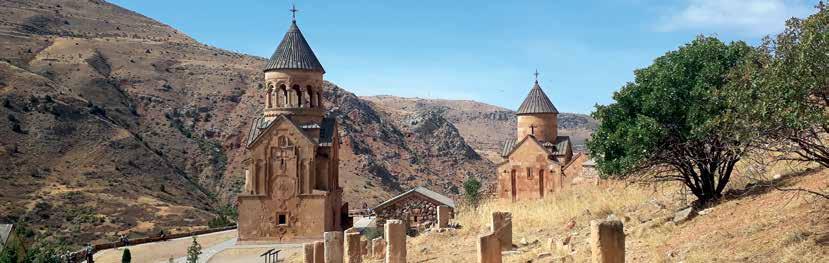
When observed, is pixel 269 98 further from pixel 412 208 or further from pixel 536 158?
pixel 536 158

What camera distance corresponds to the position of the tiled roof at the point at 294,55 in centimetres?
2766

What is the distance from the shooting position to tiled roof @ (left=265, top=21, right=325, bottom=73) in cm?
2766

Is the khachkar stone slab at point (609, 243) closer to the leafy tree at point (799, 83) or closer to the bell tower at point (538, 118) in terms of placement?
the leafy tree at point (799, 83)

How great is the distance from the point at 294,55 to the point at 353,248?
15.4 m

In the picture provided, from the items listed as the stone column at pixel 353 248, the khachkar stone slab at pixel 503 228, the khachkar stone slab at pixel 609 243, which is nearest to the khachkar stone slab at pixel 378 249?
the stone column at pixel 353 248


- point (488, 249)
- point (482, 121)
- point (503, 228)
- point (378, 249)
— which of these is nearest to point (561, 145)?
point (378, 249)

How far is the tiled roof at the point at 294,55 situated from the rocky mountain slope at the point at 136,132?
16.1m

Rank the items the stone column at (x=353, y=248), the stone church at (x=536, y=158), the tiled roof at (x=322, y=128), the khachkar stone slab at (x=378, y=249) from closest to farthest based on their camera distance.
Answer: the stone column at (x=353, y=248)
the khachkar stone slab at (x=378, y=249)
the tiled roof at (x=322, y=128)
the stone church at (x=536, y=158)

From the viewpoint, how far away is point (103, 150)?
5156 centimetres

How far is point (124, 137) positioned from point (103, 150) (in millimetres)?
3861

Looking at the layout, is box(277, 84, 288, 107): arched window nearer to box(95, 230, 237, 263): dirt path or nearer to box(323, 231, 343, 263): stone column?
box(95, 230, 237, 263): dirt path

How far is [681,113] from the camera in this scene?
1139 centimetres

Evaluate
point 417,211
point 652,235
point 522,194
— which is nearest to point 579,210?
point 652,235

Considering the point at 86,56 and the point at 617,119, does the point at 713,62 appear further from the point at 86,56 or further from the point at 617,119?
the point at 86,56
